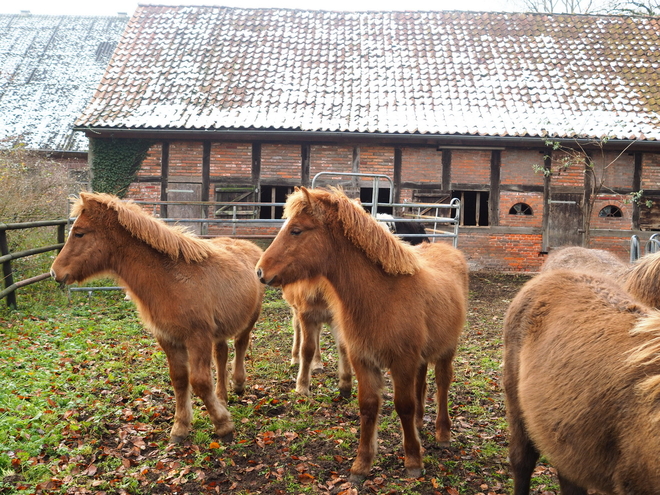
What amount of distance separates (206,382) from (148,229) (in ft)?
4.28

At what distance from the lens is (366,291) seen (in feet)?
11.9

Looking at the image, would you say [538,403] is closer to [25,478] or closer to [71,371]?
[25,478]

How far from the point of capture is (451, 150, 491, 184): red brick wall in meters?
13.3

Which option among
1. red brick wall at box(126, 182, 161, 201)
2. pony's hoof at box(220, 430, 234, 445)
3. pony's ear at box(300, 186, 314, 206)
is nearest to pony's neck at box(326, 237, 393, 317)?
pony's ear at box(300, 186, 314, 206)

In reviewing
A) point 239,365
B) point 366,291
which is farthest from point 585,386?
point 239,365

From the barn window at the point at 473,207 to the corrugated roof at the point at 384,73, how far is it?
5.81ft

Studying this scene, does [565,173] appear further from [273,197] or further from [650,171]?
[273,197]

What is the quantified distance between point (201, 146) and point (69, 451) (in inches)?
404

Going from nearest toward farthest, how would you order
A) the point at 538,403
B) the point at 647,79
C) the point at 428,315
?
the point at 538,403 < the point at 428,315 < the point at 647,79

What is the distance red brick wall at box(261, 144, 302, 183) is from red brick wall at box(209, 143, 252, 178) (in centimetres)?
38

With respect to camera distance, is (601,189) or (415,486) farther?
(601,189)

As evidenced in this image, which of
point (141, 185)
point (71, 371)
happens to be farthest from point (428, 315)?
point (141, 185)

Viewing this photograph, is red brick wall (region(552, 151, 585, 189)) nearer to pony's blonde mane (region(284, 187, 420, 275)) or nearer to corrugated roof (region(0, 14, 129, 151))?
pony's blonde mane (region(284, 187, 420, 275))

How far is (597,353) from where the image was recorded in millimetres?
2346
